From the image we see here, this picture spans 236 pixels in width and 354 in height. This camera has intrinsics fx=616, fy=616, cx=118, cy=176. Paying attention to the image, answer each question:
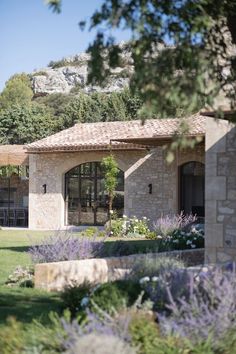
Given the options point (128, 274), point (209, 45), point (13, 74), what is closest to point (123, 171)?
point (128, 274)

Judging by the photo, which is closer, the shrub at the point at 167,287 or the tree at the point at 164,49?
the tree at the point at 164,49

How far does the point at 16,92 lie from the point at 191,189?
52.2 m

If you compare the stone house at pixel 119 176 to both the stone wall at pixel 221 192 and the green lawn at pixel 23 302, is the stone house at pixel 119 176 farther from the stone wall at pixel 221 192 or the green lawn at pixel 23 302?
the green lawn at pixel 23 302

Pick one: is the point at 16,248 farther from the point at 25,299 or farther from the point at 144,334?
the point at 144,334

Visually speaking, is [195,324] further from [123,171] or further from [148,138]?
[123,171]

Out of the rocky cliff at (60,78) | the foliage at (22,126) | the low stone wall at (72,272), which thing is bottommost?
the low stone wall at (72,272)

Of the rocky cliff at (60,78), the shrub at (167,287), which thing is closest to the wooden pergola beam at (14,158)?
the shrub at (167,287)

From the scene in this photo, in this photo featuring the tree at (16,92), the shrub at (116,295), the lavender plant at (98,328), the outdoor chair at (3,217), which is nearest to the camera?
the lavender plant at (98,328)

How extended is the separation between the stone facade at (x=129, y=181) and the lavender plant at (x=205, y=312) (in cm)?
1478

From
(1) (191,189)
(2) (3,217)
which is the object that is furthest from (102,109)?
(1) (191,189)

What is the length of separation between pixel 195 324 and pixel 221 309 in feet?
1.06

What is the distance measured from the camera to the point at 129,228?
2006 centimetres

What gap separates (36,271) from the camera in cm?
870

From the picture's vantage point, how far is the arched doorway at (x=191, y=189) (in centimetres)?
2088
